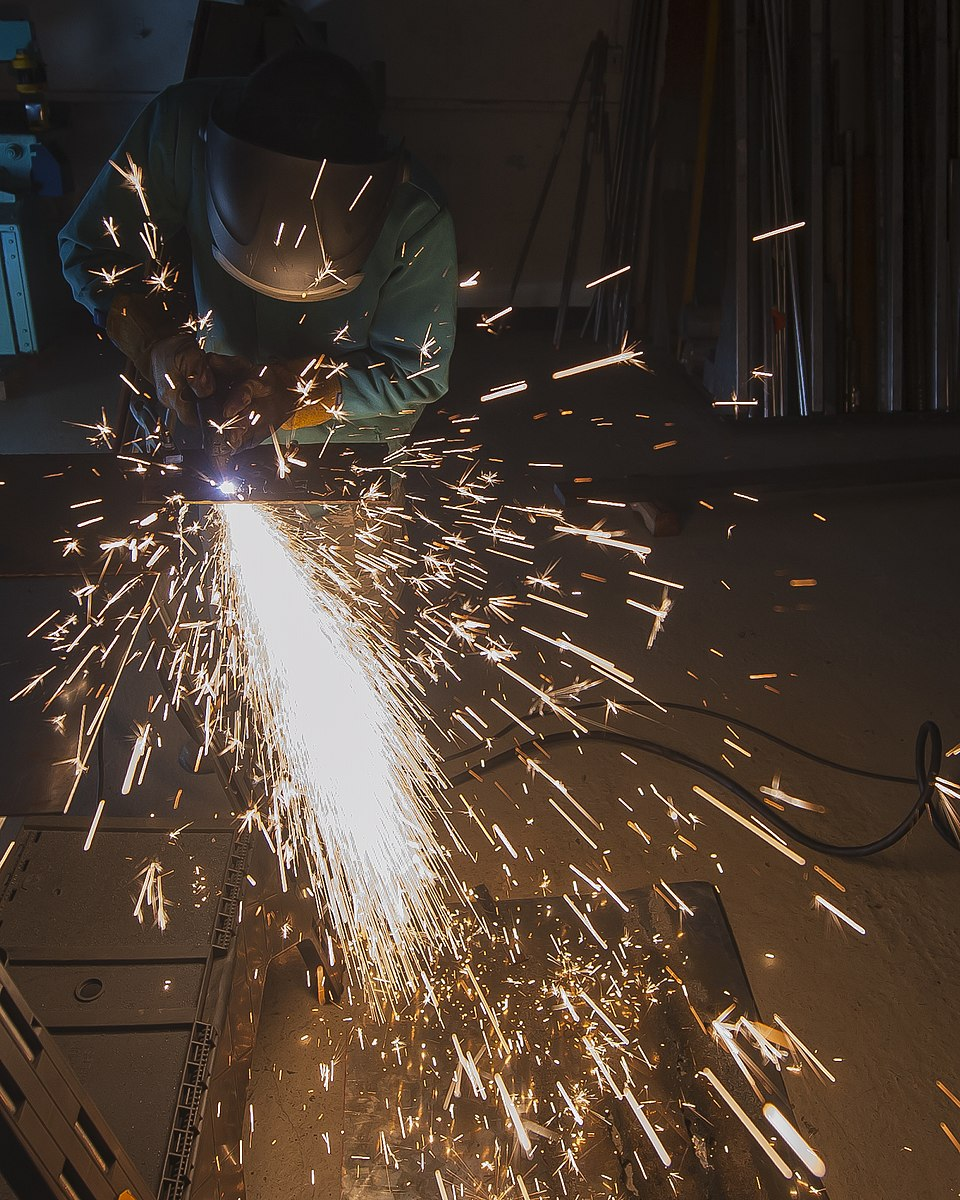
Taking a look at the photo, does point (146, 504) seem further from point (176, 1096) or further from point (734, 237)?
point (734, 237)

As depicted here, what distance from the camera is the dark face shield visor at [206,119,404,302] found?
1860 millimetres

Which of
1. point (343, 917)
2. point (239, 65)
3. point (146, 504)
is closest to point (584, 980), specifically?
point (343, 917)

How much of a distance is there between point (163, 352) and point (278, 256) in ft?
0.96

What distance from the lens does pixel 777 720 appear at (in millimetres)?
3154

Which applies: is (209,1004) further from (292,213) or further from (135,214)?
(135,214)

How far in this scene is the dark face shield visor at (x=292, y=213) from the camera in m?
1.86

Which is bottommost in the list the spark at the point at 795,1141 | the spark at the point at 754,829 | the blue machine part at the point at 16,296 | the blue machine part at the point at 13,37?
the spark at the point at 795,1141

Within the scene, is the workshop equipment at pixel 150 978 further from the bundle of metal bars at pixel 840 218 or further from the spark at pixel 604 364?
the spark at pixel 604 364

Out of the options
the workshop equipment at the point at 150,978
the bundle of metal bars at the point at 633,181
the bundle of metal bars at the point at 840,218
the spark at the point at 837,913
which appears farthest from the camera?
the bundle of metal bars at the point at 633,181

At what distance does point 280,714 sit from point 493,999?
86cm

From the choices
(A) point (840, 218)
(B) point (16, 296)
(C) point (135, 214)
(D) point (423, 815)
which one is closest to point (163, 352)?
(C) point (135, 214)

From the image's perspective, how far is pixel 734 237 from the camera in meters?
5.27

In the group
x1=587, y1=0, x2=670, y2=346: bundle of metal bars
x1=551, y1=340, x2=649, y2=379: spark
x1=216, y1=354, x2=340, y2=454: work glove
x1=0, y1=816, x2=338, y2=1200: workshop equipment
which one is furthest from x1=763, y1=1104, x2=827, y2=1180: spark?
x1=587, y1=0, x2=670, y2=346: bundle of metal bars

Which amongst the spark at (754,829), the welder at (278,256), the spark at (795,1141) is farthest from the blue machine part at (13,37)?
the spark at (795,1141)
